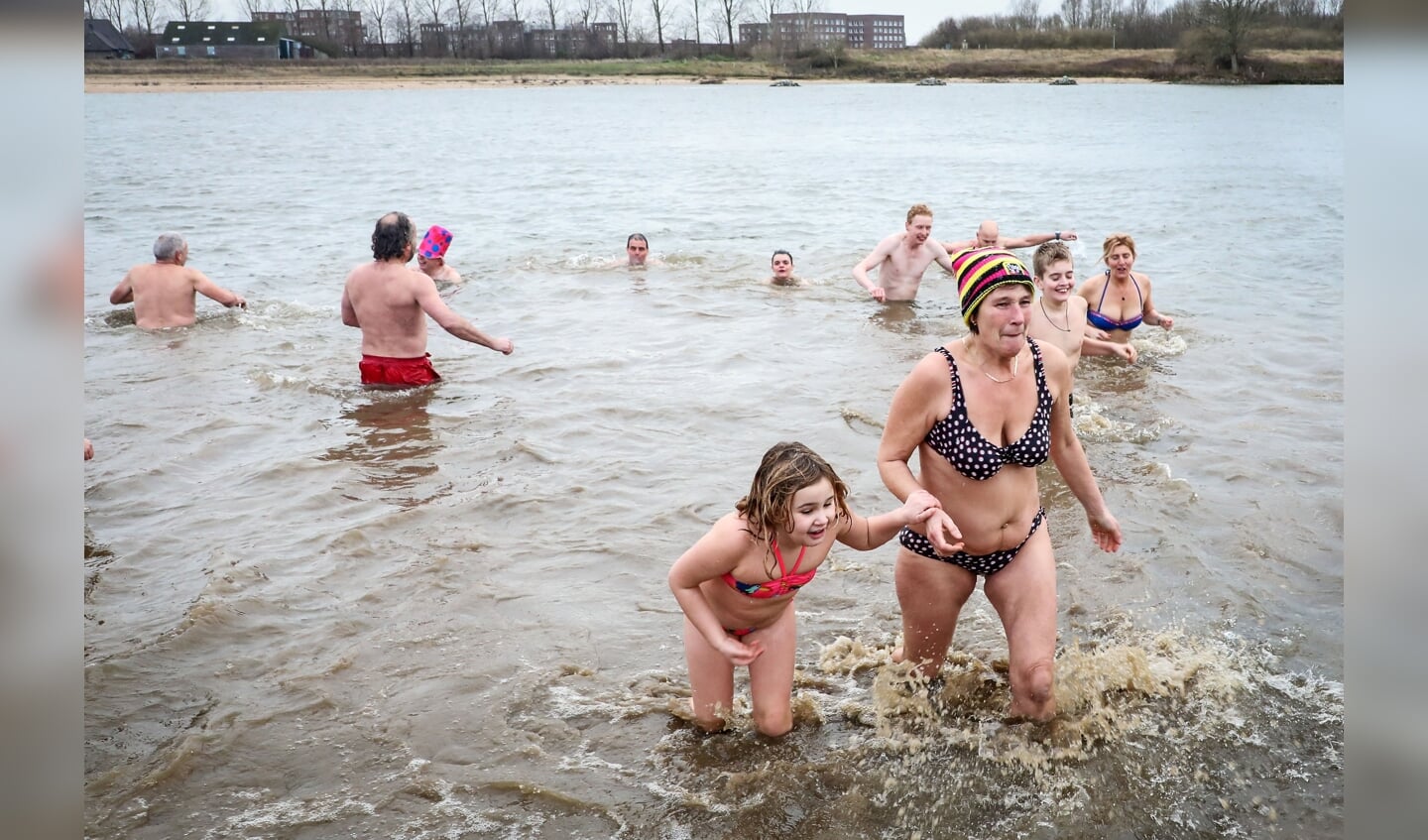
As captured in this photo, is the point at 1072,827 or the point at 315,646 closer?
the point at 1072,827

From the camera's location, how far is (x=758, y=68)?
288 feet

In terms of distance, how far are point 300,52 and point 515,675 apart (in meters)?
90.5

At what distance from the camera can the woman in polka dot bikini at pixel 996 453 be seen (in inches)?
161

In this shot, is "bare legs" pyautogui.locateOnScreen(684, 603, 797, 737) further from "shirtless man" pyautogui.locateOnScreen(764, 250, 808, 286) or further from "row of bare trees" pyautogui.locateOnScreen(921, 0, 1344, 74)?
"row of bare trees" pyautogui.locateOnScreen(921, 0, 1344, 74)

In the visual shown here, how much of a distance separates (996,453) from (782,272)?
10.2 m

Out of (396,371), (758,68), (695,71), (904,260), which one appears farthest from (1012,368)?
(758,68)

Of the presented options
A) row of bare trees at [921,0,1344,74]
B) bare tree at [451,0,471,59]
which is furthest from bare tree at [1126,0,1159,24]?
bare tree at [451,0,471,59]

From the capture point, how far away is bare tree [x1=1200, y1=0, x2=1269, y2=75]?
66.8 meters

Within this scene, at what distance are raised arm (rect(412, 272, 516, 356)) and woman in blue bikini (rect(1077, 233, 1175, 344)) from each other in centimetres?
470

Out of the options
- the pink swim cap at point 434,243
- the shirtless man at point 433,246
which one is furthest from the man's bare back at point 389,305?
the pink swim cap at point 434,243

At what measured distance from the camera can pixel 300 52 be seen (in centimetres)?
8544

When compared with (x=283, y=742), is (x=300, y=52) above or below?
above
